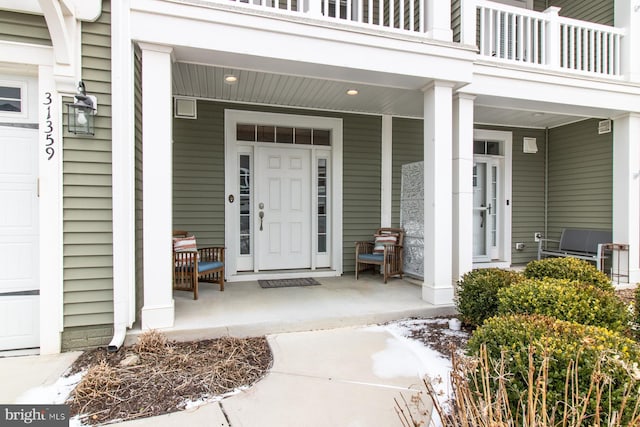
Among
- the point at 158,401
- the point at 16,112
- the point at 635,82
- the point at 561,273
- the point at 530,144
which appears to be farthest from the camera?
the point at 530,144

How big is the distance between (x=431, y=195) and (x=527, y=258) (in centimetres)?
365

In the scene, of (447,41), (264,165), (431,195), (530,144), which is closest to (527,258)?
(530,144)

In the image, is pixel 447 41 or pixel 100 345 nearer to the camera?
pixel 100 345

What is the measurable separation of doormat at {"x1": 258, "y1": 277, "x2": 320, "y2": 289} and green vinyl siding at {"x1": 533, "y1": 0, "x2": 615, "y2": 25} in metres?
5.94

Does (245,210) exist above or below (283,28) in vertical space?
below

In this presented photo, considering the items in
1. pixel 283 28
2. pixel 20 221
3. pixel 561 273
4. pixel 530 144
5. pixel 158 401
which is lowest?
pixel 158 401

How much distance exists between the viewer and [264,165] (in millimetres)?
5184

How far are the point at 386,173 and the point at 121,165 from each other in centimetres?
377

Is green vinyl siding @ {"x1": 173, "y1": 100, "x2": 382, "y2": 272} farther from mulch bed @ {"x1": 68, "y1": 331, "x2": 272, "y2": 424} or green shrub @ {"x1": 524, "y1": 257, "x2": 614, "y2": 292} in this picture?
green shrub @ {"x1": 524, "y1": 257, "x2": 614, "y2": 292}

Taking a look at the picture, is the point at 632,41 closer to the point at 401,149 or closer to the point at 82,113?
the point at 401,149

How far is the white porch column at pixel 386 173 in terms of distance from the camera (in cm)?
555

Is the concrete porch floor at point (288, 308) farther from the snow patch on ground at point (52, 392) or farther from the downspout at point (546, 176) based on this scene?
the downspout at point (546, 176)

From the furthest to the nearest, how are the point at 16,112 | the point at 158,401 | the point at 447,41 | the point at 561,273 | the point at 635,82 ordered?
the point at 635,82
the point at 447,41
the point at 561,273
the point at 16,112
the point at 158,401

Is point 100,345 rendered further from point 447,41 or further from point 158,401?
point 447,41
